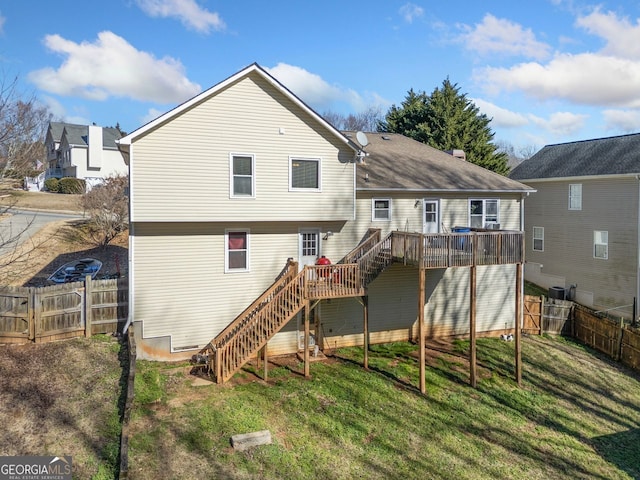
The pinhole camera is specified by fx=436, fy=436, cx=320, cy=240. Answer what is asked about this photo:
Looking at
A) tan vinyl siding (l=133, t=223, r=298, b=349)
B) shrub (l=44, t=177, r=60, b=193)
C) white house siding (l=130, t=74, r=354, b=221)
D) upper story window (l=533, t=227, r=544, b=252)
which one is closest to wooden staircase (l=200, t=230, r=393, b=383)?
tan vinyl siding (l=133, t=223, r=298, b=349)

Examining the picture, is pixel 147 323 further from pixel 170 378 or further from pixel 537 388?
pixel 537 388

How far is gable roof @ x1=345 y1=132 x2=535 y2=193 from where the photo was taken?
16719 millimetres

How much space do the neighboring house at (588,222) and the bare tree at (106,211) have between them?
978 inches

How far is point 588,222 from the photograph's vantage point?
23.7m

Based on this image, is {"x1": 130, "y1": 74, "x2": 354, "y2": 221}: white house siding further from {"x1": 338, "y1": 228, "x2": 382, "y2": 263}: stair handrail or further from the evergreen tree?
the evergreen tree

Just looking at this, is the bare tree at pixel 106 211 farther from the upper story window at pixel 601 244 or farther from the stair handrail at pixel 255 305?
the upper story window at pixel 601 244

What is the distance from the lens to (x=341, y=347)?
53.5 ft

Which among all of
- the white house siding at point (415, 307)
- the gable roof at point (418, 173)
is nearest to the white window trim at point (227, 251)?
the white house siding at point (415, 307)

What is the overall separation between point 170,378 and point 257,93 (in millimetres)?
9004

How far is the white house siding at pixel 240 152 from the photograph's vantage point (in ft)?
41.7

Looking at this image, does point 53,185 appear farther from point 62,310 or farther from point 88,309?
point 62,310

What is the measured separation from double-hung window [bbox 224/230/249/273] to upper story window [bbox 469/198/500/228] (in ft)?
30.8

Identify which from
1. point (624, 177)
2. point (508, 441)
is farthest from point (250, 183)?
point (624, 177)

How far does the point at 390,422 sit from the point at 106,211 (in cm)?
2152
